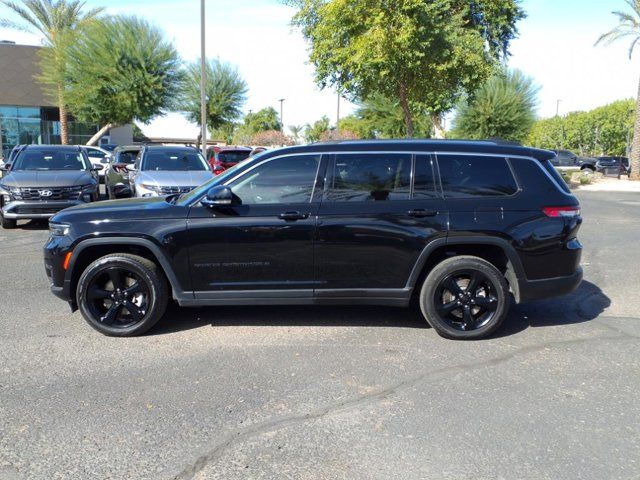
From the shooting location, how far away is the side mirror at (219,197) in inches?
195

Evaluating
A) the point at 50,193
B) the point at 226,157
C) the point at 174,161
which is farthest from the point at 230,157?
the point at 50,193

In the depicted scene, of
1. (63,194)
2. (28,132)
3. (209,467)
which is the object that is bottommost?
(209,467)

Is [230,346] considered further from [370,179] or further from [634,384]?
[634,384]

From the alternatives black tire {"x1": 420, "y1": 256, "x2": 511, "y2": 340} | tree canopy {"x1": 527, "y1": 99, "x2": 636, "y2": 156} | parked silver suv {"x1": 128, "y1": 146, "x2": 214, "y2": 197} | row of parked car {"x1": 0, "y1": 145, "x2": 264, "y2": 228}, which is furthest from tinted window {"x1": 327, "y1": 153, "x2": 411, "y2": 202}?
tree canopy {"x1": 527, "y1": 99, "x2": 636, "y2": 156}

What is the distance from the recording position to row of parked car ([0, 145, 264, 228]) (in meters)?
11.1

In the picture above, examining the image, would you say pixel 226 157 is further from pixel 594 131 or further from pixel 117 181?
pixel 594 131

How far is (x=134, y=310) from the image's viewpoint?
5203 millimetres

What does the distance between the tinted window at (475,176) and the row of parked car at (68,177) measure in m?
6.82

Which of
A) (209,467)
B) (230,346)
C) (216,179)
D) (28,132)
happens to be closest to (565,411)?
(209,467)

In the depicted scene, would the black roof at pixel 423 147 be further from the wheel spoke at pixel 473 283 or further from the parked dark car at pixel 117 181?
the parked dark car at pixel 117 181

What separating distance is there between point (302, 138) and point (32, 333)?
70450 millimetres

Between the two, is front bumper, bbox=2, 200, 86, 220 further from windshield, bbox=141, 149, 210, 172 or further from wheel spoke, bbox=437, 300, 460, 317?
wheel spoke, bbox=437, 300, 460, 317

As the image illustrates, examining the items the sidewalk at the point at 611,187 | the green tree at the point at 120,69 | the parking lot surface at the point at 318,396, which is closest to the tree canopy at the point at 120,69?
the green tree at the point at 120,69

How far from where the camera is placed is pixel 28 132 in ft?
136
